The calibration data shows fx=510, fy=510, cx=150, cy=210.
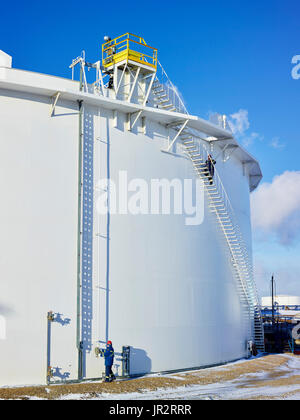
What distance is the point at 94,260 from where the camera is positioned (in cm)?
1784

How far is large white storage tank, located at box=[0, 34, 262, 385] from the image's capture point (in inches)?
651

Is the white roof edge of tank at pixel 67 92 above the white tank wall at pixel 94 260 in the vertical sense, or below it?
above

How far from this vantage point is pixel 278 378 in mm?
18328

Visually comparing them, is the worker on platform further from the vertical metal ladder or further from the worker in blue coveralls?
the worker in blue coveralls

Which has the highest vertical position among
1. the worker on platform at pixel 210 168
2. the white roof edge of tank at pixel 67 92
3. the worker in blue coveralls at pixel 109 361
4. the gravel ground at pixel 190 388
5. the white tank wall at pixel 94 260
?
the white roof edge of tank at pixel 67 92

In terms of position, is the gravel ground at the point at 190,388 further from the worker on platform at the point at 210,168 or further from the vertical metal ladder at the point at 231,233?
the worker on platform at the point at 210,168

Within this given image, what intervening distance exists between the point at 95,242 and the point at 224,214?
819 centimetres

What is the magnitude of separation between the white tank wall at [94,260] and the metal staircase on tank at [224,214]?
3.90 ft

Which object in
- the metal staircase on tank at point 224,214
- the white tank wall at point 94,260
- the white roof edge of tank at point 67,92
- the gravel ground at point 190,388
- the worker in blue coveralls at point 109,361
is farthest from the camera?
the metal staircase on tank at point 224,214

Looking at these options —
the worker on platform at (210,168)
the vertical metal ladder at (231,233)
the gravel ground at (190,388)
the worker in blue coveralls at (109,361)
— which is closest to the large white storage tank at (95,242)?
the vertical metal ladder at (231,233)

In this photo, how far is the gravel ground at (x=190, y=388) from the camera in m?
14.2

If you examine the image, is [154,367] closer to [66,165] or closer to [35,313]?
[35,313]

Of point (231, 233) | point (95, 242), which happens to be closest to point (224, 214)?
point (231, 233)

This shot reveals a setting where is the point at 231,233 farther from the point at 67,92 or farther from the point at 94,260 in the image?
the point at 67,92
